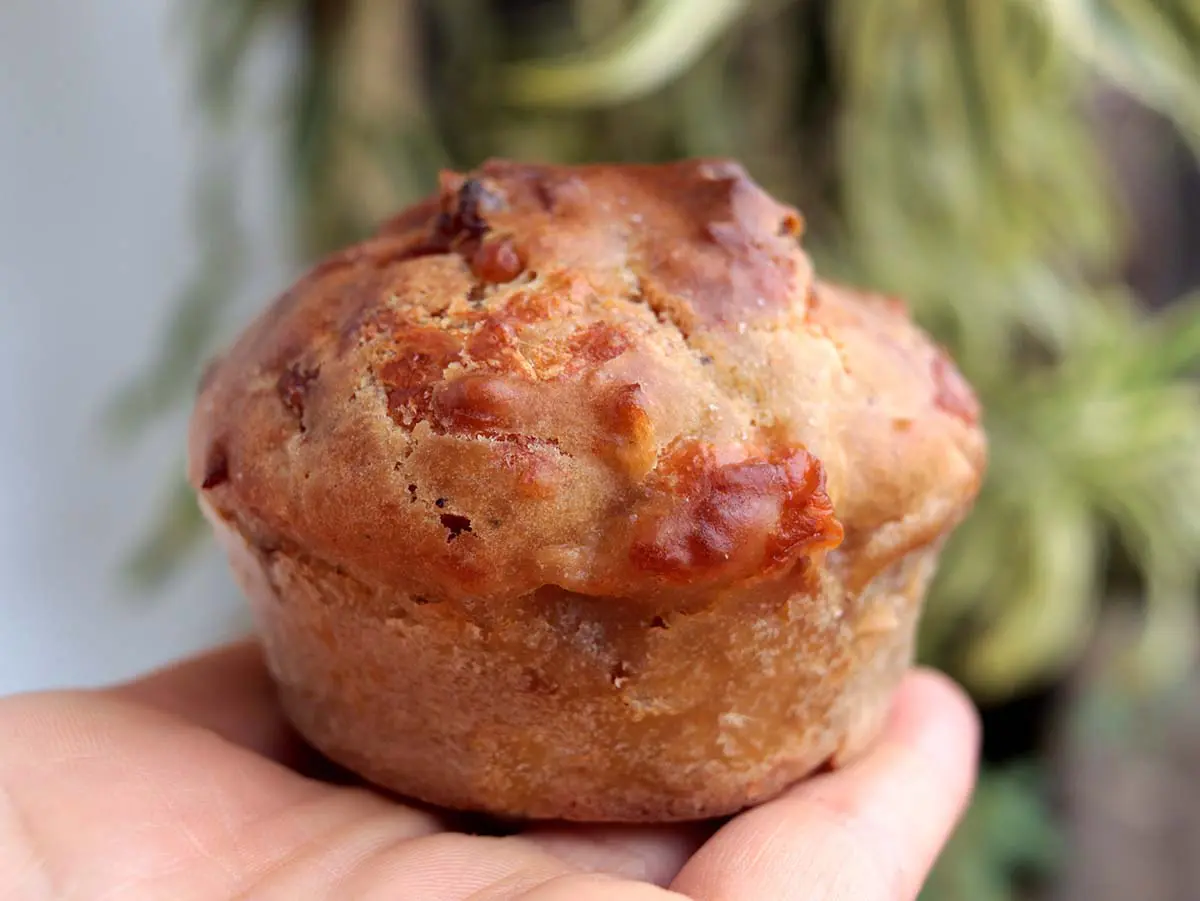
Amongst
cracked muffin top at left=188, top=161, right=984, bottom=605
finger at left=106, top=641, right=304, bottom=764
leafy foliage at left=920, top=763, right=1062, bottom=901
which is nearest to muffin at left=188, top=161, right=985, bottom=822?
cracked muffin top at left=188, top=161, right=984, bottom=605

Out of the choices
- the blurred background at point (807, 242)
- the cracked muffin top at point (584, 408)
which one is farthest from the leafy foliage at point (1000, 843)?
the cracked muffin top at point (584, 408)

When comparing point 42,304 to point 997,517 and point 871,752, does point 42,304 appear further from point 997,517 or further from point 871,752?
point 997,517

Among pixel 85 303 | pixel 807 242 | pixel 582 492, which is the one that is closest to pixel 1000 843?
pixel 807 242

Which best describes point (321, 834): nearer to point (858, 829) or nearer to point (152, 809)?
point (152, 809)

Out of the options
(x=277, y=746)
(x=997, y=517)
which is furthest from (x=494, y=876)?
(x=997, y=517)

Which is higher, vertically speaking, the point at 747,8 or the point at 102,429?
the point at 747,8
